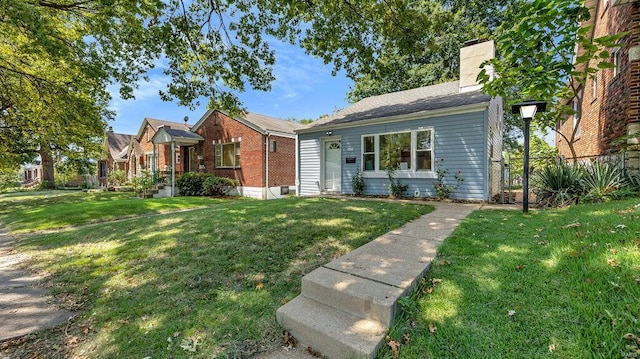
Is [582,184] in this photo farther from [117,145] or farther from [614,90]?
[117,145]

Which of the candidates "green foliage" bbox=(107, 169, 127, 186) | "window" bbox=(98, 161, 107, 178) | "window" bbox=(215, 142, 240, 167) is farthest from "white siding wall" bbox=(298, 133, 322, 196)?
"window" bbox=(98, 161, 107, 178)

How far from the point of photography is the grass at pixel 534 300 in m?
1.90

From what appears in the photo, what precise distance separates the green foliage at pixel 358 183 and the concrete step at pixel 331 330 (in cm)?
801

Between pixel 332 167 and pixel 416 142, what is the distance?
12.2 ft

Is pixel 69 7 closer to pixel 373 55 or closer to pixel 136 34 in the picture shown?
pixel 136 34

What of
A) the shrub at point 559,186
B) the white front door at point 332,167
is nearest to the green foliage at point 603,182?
the shrub at point 559,186

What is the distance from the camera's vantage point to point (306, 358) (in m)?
2.29

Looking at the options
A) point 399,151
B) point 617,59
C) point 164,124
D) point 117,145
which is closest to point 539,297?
point 399,151

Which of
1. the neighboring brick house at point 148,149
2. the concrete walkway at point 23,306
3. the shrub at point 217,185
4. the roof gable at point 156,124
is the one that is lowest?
the concrete walkway at point 23,306

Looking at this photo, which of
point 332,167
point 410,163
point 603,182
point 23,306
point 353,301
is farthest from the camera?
point 332,167

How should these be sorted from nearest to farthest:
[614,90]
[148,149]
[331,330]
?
[331,330]
[614,90]
[148,149]

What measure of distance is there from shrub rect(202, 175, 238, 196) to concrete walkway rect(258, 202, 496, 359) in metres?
13.0

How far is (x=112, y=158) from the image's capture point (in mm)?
28422

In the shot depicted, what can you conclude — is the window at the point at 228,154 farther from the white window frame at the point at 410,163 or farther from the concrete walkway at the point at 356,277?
the concrete walkway at the point at 356,277
